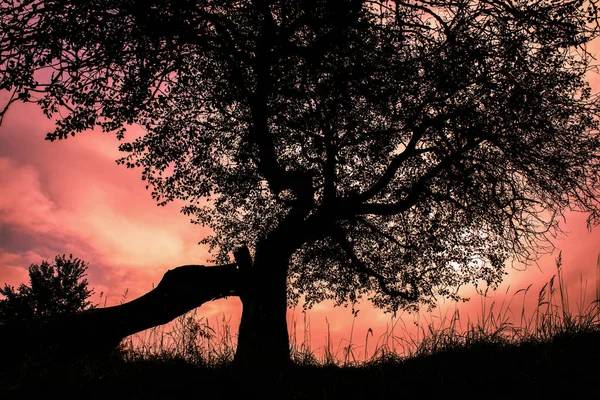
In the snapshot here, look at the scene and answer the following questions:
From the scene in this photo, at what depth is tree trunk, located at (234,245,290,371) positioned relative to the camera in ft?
31.3

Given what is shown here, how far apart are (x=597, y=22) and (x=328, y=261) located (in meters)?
11.3

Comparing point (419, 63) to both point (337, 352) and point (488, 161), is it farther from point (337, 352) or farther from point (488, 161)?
point (337, 352)

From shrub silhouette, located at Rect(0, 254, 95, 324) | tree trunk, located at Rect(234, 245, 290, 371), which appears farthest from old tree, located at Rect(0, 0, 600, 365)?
shrub silhouette, located at Rect(0, 254, 95, 324)

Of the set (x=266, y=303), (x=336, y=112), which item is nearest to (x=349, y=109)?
(x=336, y=112)

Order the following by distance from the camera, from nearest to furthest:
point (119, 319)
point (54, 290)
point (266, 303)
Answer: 1. point (119, 319)
2. point (266, 303)
3. point (54, 290)

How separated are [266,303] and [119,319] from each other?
3.69 m

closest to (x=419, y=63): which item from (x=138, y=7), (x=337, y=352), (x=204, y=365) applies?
(x=138, y=7)

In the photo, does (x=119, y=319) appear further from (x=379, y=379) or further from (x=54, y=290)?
(x=54, y=290)

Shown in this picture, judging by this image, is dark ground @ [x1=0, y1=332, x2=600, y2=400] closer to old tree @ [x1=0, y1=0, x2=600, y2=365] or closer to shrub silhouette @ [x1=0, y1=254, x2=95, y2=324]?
old tree @ [x1=0, y1=0, x2=600, y2=365]

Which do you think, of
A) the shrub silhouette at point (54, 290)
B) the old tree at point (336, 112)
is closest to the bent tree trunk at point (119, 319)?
the old tree at point (336, 112)

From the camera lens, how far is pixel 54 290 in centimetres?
3022

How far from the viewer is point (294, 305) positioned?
58.0ft

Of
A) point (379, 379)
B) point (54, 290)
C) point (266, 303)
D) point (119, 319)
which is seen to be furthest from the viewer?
point (54, 290)

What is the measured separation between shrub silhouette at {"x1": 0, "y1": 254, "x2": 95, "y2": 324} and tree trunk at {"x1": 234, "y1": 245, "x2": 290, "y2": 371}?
75.5ft
